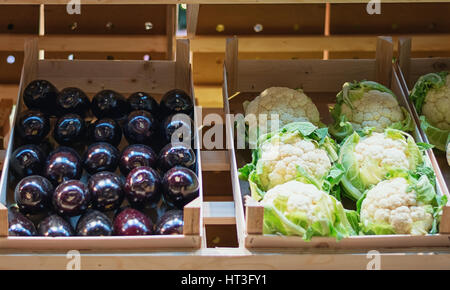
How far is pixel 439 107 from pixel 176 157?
0.99 m

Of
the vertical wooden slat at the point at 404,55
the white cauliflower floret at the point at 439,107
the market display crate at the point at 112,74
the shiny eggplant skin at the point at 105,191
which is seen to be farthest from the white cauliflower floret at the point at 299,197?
the vertical wooden slat at the point at 404,55

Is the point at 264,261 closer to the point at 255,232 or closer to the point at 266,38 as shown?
the point at 255,232

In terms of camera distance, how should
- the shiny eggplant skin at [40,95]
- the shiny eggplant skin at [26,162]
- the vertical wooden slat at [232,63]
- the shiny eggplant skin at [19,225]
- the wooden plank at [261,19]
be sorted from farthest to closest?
the wooden plank at [261,19]
the vertical wooden slat at [232,63]
the shiny eggplant skin at [40,95]
the shiny eggplant skin at [26,162]
the shiny eggplant skin at [19,225]

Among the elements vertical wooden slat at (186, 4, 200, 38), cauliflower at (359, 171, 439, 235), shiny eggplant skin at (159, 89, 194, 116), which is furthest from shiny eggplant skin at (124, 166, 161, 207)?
cauliflower at (359, 171, 439, 235)

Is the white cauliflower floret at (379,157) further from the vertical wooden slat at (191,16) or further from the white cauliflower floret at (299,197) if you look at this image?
the vertical wooden slat at (191,16)

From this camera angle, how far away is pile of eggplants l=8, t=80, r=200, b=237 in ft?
6.36

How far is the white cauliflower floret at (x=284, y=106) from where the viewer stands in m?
2.33

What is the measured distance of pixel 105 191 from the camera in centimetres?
200

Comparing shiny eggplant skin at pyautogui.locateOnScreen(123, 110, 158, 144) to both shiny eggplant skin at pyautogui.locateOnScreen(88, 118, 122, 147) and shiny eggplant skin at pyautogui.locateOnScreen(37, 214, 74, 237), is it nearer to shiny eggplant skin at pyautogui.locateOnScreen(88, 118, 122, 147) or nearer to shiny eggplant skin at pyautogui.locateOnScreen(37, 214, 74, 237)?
shiny eggplant skin at pyautogui.locateOnScreen(88, 118, 122, 147)

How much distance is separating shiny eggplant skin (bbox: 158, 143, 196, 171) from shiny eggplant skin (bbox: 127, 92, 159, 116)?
0.80 ft

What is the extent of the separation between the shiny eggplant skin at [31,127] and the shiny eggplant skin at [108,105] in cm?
19

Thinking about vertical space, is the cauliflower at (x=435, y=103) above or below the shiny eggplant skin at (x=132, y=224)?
above

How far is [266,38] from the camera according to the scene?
130 inches
